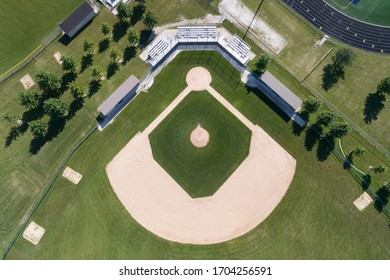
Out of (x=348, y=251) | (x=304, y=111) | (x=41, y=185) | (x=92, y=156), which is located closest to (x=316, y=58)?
(x=304, y=111)

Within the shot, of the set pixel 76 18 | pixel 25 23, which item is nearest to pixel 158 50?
pixel 76 18

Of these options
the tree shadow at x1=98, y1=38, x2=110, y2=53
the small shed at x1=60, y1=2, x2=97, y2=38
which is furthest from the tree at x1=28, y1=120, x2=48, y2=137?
the small shed at x1=60, y1=2, x2=97, y2=38

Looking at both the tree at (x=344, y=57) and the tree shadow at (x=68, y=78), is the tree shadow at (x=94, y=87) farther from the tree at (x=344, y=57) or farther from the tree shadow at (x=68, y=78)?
the tree at (x=344, y=57)

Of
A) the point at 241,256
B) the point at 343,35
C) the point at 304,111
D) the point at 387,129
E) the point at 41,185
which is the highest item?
the point at 343,35

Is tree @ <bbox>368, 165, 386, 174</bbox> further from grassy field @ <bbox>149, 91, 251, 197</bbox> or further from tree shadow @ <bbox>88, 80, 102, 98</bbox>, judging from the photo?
tree shadow @ <bbox>88, 80, 102, 98</bbox>

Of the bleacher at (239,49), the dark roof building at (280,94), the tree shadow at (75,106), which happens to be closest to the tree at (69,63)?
the tree shadow at (75,106)

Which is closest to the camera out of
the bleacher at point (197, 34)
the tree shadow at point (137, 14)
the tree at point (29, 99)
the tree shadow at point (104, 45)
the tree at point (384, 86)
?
the tree at point (384, 86)

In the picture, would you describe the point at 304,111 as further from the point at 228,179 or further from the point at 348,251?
the point at 348,251
